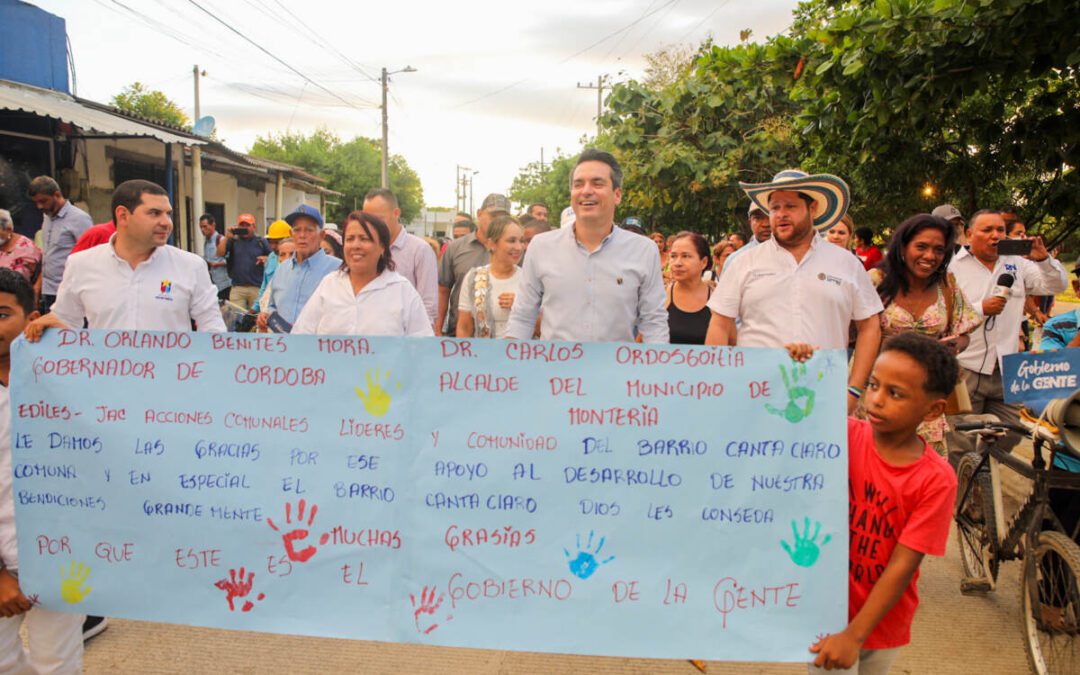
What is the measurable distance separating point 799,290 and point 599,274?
2.87ft

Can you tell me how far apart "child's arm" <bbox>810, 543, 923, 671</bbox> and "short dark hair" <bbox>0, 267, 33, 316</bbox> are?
2.75 m

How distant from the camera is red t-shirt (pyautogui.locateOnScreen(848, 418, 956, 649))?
1994 millimetres

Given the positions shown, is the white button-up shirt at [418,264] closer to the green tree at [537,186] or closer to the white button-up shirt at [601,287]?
the white button-up shirt at [601,287]

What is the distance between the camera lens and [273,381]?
8.01ft

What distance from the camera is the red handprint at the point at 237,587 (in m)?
2.37

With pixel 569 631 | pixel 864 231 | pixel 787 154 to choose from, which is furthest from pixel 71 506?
pixel 787 154

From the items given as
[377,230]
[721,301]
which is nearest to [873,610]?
[721,301]

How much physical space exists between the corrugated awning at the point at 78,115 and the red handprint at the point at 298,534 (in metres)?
10.4

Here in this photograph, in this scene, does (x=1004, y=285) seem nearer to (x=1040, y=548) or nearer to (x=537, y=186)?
(x=1040, y=548)

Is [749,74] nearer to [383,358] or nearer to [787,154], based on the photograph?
[787,154]

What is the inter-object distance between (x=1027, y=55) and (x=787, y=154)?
25.5 ft

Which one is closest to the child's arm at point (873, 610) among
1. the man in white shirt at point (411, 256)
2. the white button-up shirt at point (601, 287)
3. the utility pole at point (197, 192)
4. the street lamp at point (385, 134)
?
the white button-up shirt at point (601, 287)

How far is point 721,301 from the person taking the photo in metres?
3.39

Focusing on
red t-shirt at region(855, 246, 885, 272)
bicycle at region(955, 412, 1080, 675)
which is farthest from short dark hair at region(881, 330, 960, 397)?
red t-shirt at region(855, 246, 885, 272)
